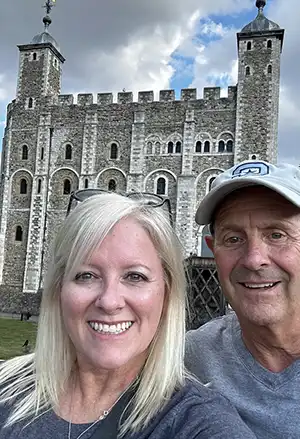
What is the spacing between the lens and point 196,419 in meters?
1.46

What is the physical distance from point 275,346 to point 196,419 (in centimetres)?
→ 60

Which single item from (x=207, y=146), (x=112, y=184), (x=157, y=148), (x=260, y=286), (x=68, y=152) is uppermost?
(x=207, y=146)

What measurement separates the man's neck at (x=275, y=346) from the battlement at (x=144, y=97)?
24540 millimetres

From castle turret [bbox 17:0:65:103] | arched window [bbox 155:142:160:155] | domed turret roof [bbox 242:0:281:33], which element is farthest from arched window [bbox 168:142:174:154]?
castle turret [bbox 17:0:65:103]

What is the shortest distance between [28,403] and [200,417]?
680 millimetres

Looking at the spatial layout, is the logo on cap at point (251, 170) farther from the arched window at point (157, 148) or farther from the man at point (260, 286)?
the arched window at point (157, 148)

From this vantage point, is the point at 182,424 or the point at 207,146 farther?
the point at 207,146

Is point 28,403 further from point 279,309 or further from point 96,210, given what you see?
point 279,309

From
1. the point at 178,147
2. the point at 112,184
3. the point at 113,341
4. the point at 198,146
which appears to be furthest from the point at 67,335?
the point at 112,184

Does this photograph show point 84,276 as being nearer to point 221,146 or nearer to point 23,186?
point 221,146

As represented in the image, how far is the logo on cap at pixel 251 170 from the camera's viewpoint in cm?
188

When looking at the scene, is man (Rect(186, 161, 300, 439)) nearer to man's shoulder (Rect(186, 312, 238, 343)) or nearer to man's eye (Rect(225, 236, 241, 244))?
man's eye (Rect(225, 236, 241, 244))

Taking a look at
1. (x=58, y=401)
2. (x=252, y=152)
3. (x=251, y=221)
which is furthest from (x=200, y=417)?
(x=252, y=152)

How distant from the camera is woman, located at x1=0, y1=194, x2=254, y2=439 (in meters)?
1.58
